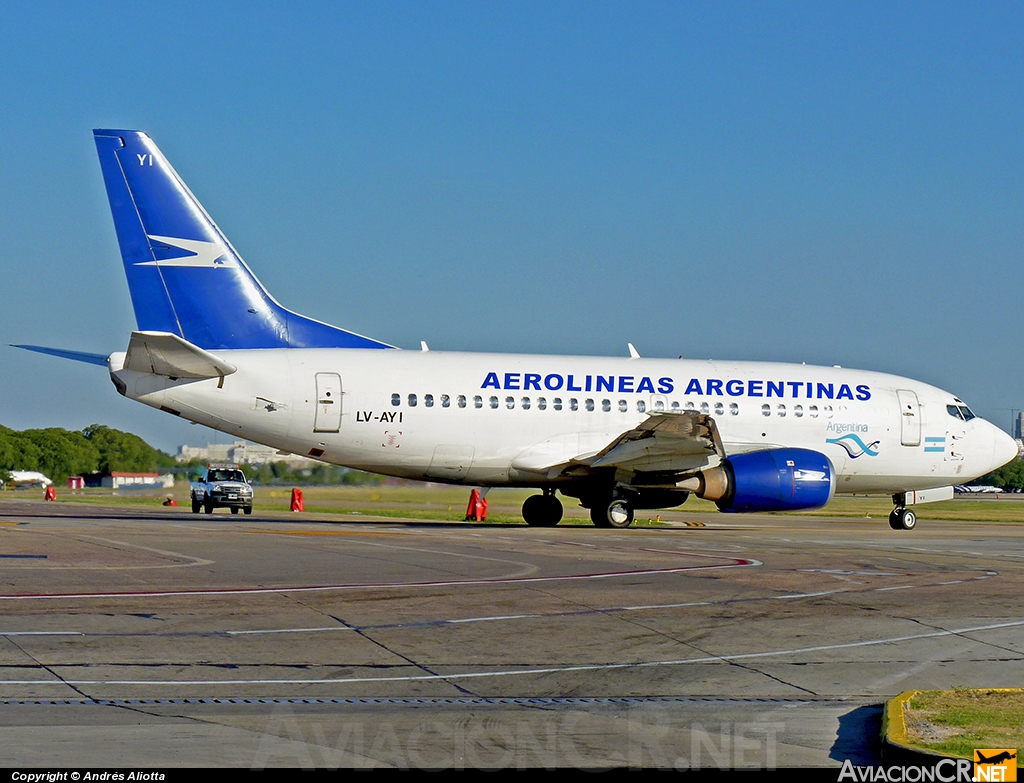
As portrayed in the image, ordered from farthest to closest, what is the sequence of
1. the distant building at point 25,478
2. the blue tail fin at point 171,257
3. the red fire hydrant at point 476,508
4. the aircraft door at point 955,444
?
the distant building at point 25,478, the red fire hydrant at point 476,508, the aircraft door at point 955,444, the blue tail fin at point 171,257

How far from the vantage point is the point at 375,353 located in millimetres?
27938

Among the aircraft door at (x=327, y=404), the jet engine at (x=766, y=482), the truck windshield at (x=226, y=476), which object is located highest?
the aircraft door at (x=327, y=404)

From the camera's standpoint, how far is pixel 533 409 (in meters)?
28.2

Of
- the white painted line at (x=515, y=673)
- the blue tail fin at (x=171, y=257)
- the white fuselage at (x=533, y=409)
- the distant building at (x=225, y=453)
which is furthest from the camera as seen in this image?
the distant building at (x=225, y=453)

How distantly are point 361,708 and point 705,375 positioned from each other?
891 inches

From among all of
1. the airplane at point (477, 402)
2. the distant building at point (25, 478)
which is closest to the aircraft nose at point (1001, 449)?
the airplane at point (477, 402)

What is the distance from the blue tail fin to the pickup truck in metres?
17.5

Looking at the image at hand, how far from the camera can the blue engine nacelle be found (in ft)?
89.8

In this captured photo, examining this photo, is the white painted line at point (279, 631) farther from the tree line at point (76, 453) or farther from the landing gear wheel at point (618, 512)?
the tree line at point (76, 453)

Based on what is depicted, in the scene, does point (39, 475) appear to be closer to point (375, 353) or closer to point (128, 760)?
point (375, 353)

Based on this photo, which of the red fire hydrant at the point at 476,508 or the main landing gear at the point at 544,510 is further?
the red fire hydrant at the point at 476,508

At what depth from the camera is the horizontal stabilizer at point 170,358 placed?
24.2m

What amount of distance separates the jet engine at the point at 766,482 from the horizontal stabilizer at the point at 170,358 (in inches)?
427

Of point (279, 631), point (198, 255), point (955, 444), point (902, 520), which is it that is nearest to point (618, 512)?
point (902, 520)
